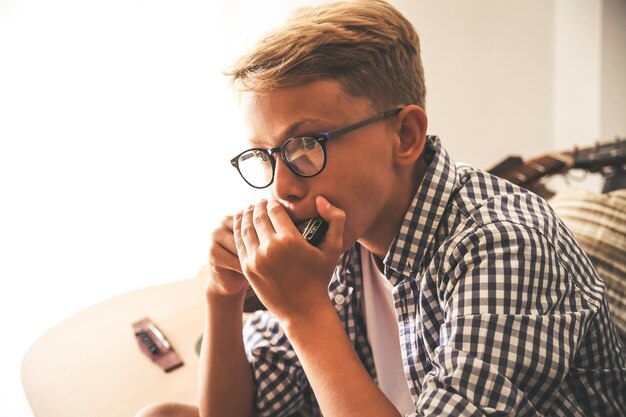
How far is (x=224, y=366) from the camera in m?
0.92

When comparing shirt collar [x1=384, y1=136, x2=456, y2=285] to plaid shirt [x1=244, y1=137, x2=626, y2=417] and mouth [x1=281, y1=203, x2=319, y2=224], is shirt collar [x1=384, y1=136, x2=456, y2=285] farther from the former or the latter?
mouth [x1=281, y1=203, x2=319, y2=224]

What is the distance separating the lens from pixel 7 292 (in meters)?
1.40

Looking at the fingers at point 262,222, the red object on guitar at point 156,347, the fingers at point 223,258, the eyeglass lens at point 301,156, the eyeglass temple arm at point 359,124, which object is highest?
the eyeglass temple arm at point 359,124

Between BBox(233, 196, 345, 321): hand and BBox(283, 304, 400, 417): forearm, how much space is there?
0.08 feet

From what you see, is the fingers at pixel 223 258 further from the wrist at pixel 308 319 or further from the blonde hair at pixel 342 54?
the blonde hair at pixel 342 54

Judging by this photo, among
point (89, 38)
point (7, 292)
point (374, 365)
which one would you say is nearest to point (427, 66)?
point (89, 38)

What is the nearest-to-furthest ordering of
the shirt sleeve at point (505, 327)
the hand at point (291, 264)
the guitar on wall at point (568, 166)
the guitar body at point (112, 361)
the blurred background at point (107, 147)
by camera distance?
the shirt sleeve at point (505, 327)
the hand at point (291, 264)
the guitar body at point (112, 361)
the blurred background at point (107, 147)
the guitar on wall at point (568, 166)

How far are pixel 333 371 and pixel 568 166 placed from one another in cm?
152

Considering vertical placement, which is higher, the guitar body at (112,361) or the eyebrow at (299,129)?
the eyebrow at (299,129)

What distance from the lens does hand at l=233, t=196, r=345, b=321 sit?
74cm

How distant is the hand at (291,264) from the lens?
0.74m

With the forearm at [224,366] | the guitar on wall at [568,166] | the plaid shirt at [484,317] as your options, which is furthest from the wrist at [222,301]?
the guitar on wall at [568,166]

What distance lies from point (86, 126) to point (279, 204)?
0.86 meters

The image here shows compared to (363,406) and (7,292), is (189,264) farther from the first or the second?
(363,406)
